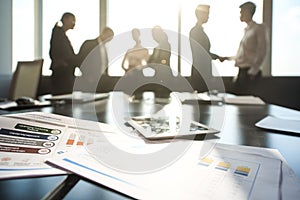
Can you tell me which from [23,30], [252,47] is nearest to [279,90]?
[252,47]

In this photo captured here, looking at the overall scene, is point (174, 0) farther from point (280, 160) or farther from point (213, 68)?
point (280, 160)

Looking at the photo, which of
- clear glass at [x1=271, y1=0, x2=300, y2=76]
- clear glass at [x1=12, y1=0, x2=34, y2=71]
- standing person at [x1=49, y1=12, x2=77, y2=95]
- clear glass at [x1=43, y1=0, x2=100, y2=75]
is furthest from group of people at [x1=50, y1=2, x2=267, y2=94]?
clear glass at [x1=12, y1=0, x2=34, y2=71]

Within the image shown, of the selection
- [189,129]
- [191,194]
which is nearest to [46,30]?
[189,129]

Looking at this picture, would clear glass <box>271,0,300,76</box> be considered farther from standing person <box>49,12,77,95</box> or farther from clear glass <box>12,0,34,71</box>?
clear glass <box>12,0,34,71</box>

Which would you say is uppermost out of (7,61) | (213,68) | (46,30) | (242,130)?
(46,30)

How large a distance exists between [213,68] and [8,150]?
904 mm

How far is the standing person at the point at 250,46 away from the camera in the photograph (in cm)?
241

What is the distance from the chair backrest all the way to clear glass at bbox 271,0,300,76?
265 cm

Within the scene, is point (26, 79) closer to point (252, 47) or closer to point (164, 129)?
point (164, 129)

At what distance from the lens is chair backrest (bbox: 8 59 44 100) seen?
1773 mm

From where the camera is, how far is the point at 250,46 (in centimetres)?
256

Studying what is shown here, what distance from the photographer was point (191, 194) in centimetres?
24

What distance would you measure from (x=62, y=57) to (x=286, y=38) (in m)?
2.62

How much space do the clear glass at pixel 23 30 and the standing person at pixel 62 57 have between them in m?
1.44
